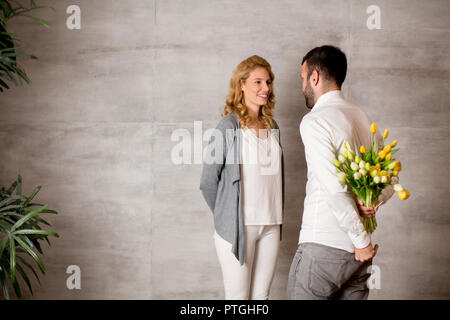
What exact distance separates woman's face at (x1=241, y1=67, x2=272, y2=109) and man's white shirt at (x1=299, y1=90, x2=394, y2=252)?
0.47m

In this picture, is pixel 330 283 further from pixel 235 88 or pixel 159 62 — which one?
pixel 159 62

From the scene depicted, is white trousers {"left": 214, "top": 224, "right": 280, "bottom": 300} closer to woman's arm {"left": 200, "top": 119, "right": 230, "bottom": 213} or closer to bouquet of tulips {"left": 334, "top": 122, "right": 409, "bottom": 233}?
woman's arm {"left": 200, "top": 119, "right": 230, "bottom": 213}

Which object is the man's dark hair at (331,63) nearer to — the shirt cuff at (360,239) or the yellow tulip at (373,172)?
the yellow tulip at (373,172)

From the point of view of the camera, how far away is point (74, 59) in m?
2.66

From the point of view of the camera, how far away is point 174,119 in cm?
266

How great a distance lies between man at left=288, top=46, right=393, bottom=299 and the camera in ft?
4.84

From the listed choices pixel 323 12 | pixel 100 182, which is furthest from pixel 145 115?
pixel 323 12

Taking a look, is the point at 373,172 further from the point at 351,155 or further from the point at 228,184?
the point at 228,184

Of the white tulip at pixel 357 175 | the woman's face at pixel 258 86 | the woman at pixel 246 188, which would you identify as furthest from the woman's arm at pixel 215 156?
the white tulip at pixel 357 175

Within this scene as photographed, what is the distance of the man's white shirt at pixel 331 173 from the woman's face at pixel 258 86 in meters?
0.47

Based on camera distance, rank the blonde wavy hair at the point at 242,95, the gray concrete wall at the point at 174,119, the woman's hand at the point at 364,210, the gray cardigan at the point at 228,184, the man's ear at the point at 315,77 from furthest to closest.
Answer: the gray concrete wall at the point at 174,119
the blonde wavy hair at the point at 242,95
the gray cardigan at the point at 228,184
the man's ear at the point at 315,77
the woman's hand at the point at 364,210

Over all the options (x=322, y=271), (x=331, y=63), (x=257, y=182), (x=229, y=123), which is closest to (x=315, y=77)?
(x=331, y=63)

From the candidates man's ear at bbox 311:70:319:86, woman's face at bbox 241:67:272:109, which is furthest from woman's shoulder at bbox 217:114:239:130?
man's ear at bbox 311:70:319:86

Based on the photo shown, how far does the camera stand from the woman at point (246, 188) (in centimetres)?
198
